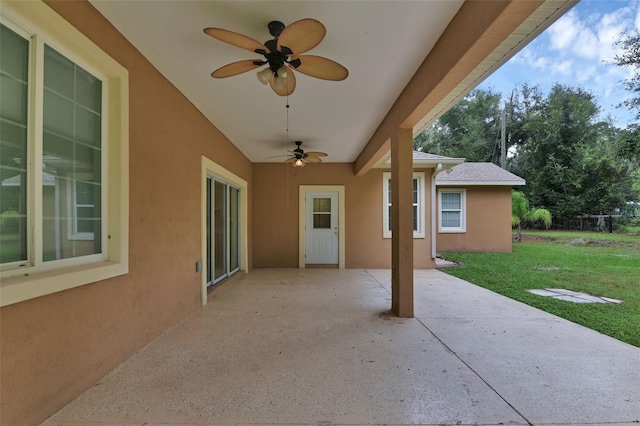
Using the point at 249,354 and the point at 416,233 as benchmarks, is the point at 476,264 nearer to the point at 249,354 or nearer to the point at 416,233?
the point at 416,233

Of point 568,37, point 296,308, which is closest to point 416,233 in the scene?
point 296,308

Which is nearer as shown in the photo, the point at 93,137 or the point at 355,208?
the point at 93,137

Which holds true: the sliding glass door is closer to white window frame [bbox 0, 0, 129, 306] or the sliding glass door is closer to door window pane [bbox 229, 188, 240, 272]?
door window pane [bbox 229, 188, 240, 272]

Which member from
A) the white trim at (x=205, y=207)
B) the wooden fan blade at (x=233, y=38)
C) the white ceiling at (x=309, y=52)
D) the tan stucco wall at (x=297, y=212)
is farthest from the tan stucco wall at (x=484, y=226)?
the wooden fan blade at (x=233, y=38)

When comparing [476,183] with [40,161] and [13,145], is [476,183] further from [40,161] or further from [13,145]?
[13,145]

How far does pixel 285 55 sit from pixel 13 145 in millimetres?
1690

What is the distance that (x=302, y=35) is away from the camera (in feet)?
5.88

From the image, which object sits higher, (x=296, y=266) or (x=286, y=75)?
(x=286, y=75)

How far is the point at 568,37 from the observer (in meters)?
18.0

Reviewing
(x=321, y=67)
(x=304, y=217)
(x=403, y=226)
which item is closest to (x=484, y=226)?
(x=304, y=217)

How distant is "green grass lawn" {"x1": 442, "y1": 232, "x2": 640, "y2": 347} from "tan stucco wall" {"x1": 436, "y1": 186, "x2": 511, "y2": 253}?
51 centimetres

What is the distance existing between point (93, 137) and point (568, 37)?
82.5 feet

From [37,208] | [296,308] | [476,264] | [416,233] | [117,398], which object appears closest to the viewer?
[37,208]

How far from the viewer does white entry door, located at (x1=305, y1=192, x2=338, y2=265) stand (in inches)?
284
